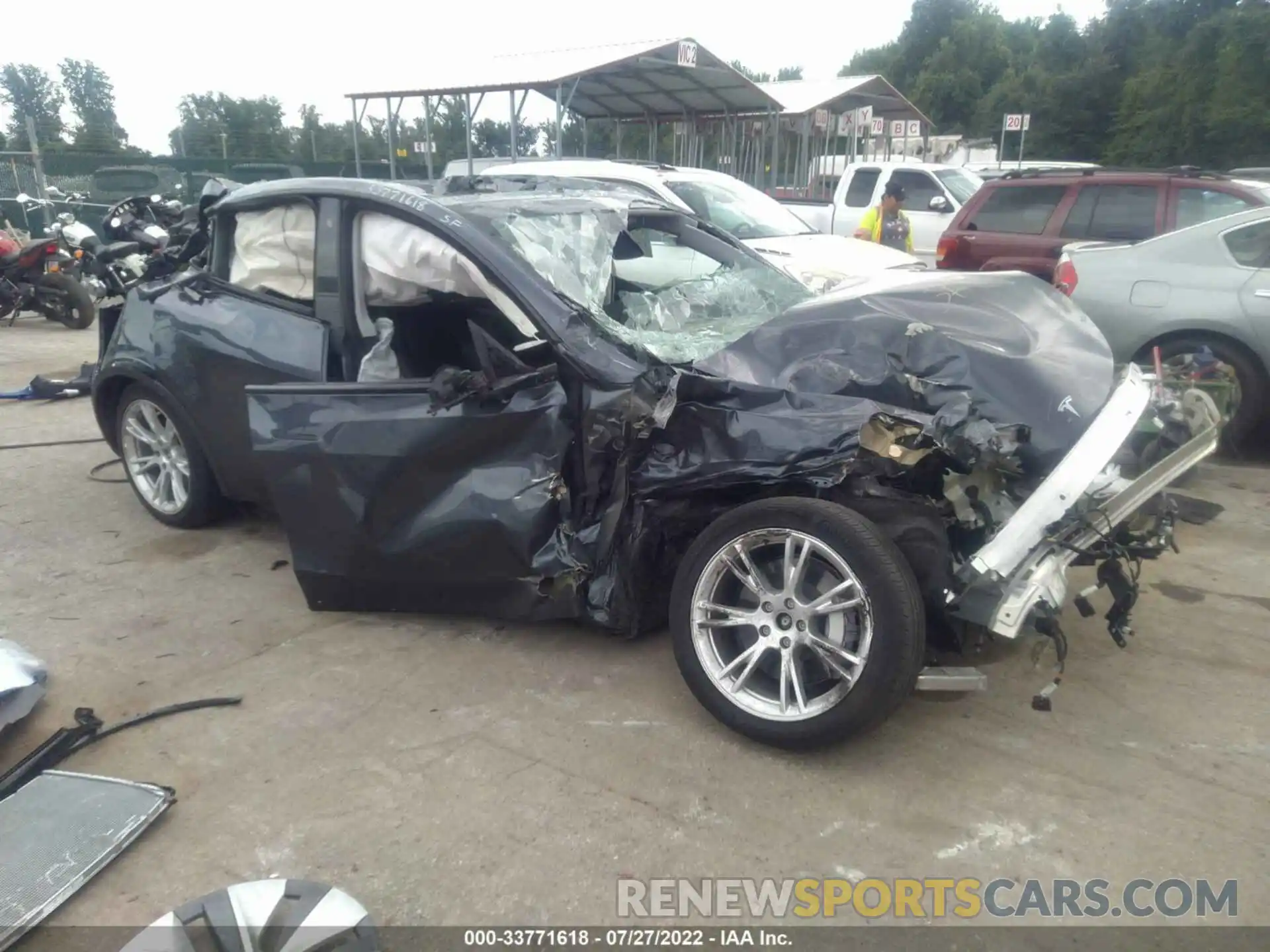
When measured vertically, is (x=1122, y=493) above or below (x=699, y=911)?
above

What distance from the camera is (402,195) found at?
3.85 m

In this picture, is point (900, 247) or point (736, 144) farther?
point (736, 144)

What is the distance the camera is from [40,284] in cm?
1151

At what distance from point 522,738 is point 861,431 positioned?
4.85 feet

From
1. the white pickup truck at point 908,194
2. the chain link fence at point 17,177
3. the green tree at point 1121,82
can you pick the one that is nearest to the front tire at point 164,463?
the white pickup truck at point 908,194

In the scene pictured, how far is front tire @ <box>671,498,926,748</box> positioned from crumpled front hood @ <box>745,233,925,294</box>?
463 cm

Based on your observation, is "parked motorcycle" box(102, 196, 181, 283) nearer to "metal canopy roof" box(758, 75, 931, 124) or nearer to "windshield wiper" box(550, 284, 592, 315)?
"windshield wiper" box(550, 284, 592, 315)

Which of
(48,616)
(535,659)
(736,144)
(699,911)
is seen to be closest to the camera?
(699,911)

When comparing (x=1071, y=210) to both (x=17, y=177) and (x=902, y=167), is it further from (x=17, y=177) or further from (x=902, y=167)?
(x=17, y=177)

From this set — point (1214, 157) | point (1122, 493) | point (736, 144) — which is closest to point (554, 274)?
point (1122, 493)

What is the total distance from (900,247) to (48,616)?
28.8 ft

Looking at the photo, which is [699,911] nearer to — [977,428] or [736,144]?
[977,428]

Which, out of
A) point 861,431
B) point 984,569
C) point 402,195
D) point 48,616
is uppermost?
point 402,195

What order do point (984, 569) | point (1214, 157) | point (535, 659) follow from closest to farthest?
1. point (984, 569)
2. point (535, 659)
3. point (1214, 157)
